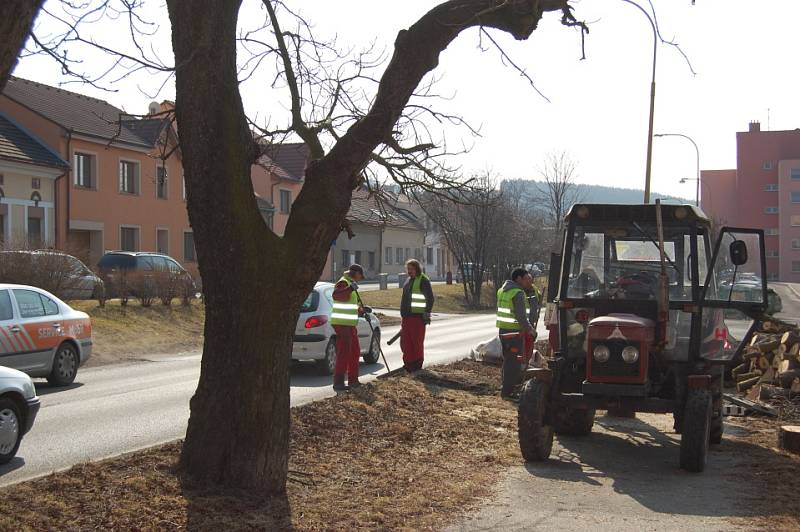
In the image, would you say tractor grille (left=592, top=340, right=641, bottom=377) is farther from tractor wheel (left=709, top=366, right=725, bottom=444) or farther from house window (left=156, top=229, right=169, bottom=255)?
house window (left=156, top=229, right=169, bottom=255)

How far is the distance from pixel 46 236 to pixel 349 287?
997 inches

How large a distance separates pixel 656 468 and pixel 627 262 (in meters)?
2.20

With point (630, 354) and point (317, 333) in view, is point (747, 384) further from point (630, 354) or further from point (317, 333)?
point (317, 333)

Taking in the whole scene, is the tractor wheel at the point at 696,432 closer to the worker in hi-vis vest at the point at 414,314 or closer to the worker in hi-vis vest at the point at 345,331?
the worker in hi-vis vest at the point at 345,331

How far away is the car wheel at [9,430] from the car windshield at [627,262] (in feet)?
18.0

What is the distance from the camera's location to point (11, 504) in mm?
5766

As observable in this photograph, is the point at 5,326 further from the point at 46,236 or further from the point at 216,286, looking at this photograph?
the point at 46,236

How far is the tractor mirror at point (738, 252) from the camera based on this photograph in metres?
8.57

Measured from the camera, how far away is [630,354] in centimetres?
871

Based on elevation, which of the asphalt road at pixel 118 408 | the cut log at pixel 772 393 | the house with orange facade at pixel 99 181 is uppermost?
the house with orange facade at pixel 99 181

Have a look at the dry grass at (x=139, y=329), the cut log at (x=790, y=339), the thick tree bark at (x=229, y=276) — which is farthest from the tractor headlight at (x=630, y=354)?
the dry grass at (x=139, y=329)

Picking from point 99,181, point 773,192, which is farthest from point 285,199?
point 773,192

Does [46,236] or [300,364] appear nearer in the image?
[300,364]

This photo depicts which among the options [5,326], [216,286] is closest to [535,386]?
[216,286]
